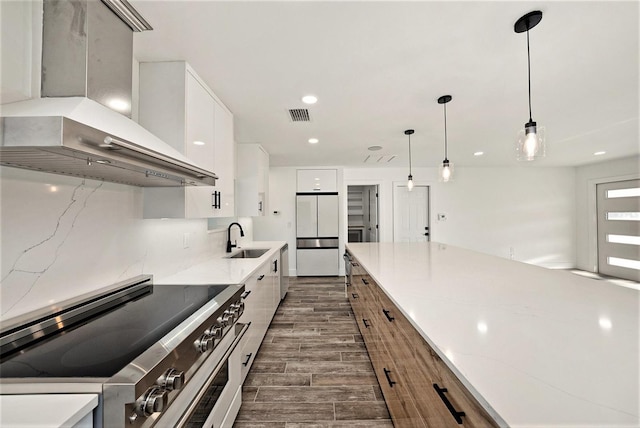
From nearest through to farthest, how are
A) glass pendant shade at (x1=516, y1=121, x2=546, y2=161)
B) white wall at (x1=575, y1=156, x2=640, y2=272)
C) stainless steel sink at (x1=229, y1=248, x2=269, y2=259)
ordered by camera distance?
glass pendant shade at (x1=516, y1=121, x2=546, y2=161) → stainless steel sink at (x1=229, y1=248, x2=269, y2=259) → white wall at (x1=575, y1=156, x2=640, y2=272)

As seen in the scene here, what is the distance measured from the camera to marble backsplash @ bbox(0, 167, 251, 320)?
1.08m

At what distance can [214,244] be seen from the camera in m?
3.10

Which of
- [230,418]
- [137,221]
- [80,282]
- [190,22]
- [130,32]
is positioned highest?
[190,22]

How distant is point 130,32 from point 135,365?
60.9 inches

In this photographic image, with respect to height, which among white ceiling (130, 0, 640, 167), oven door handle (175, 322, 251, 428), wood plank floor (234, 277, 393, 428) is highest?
white ceiling (130, 0, 640, 167)

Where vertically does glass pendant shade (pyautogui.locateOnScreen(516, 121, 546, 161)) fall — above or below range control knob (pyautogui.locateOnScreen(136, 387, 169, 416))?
above

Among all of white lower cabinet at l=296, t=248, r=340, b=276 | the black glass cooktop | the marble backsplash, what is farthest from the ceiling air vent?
white lower cabinet at l=296, t=248, r=340, b=276

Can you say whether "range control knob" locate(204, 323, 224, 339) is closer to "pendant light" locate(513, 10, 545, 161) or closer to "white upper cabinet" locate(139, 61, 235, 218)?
"white upper cabinet" locate(139, 61, 235, 218)

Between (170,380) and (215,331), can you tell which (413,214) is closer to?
(215,331)

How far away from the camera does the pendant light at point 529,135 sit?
4.91 feet

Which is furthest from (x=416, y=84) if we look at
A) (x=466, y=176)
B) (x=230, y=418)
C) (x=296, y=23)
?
(x=466, y=176)

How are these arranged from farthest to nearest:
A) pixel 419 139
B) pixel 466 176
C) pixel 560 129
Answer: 1. pixel 466 176
2. pixel 419 139
3. pixel 560 129

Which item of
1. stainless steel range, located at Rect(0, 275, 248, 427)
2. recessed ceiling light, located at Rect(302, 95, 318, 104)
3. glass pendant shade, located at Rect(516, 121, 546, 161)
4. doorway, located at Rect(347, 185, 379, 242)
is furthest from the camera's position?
doorway, located at Rect(347, 185, 379, 242)

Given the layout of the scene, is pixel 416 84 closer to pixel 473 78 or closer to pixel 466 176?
pixel 473 78
